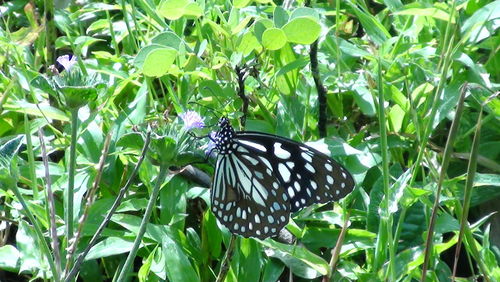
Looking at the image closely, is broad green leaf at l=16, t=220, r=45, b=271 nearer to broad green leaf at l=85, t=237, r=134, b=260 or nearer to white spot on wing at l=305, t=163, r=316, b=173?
broad green leaf at l=85, t=237, r=134, b=260

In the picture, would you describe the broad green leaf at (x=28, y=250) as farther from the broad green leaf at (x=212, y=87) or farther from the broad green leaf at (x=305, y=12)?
the broad green leaf at (x=305, y=12)

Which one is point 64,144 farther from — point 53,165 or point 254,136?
point 254,136

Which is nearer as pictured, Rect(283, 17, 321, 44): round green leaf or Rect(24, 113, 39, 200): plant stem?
Rect(24, 113, 39, 200): plant stem

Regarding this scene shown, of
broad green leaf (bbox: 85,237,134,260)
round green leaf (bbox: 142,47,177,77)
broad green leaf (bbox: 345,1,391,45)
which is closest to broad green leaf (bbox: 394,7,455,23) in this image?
broad green leaf (bbox: 345,1,391,45)

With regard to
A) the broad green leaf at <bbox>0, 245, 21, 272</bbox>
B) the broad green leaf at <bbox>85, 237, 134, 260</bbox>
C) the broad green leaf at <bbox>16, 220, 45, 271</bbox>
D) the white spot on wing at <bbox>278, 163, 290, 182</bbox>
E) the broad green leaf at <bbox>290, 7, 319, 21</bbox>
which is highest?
the broad green leaf at <bbox>290, 7, 319, 21</bbox>

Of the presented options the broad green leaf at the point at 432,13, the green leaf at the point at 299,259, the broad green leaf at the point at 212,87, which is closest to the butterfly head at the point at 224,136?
the broad green leaf at the point at 212,87

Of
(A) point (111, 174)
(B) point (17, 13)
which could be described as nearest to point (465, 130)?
(A) point (111, 174)
